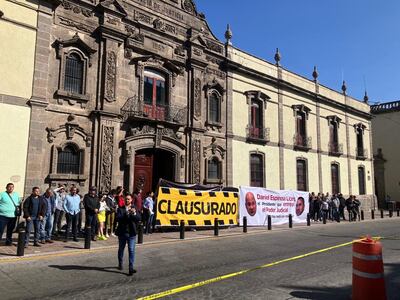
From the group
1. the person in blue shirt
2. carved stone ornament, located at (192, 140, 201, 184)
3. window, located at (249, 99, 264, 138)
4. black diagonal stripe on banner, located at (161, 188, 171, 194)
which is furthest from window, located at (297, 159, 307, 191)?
the person in blue shirt

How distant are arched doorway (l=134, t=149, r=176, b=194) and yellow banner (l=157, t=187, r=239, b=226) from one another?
10.1ft

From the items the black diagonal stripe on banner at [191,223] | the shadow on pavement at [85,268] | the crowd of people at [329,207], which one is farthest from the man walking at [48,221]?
the crowd of people at [329,207]

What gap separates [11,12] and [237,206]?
487 inches

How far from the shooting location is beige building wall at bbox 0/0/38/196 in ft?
44.8

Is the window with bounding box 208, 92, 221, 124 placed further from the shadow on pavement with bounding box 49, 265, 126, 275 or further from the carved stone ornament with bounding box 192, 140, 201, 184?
the shadow on pavement with bounding box 49, 265, 126, 275

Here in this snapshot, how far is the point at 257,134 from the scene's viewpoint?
24125 millimetres

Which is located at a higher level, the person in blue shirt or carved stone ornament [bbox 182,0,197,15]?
carved stone ornament [bbox 182,0,197,15]

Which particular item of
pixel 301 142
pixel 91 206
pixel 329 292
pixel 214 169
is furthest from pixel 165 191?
pixel 301 142

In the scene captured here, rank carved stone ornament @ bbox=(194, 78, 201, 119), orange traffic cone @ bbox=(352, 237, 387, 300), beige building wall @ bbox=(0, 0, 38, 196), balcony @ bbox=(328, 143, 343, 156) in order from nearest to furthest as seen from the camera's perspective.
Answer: orange traffic cone @ bbox=(352, 237, 387, 300) < beige building wall @ bbox=(0, 0, 38, 196) < carved stone ornament @ bbox=(194, 78, 201, 119) < balcony @ bbox=(328, 143, 343, 156)

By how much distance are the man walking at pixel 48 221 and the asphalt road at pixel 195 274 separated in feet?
7.68

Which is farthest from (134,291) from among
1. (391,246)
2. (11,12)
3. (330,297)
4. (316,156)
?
(316,156)

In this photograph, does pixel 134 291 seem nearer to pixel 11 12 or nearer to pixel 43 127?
pixel 43 127

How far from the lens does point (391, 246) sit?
11836mm

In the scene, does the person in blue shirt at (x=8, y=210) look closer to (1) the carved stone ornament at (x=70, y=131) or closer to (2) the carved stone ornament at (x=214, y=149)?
(1) the carved stone ornament at (x=70, y=131)
